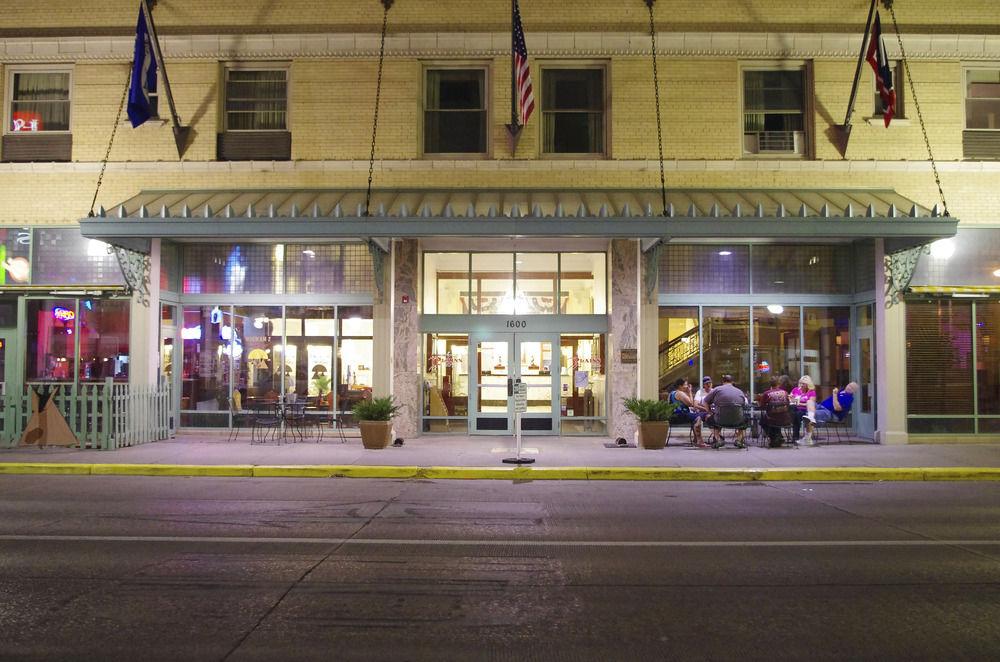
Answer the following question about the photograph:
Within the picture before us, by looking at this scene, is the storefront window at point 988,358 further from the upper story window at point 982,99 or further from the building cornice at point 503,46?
the building cornice at point 503,46

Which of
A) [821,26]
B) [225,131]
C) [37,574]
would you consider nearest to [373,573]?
[37,574]

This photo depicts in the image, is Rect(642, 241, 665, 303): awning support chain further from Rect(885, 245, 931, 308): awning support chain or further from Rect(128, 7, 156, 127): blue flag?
Rect(128, 7, 156, 127): blue flag

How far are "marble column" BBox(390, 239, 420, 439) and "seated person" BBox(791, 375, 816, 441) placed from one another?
7964mm

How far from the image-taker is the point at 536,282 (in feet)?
56.1

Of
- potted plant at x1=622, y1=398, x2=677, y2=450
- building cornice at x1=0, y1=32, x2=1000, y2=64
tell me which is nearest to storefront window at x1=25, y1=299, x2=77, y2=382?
building cornice at x1=0, y1=32, x2=1000, y2=64

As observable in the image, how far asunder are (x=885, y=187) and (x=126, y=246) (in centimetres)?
1622

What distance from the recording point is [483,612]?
556cm

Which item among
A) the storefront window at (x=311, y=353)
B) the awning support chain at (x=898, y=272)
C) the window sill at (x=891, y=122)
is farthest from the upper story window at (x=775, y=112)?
the storefront window at (x=311, y=353)

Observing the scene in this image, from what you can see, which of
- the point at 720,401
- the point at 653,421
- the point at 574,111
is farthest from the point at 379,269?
the point at 720,401

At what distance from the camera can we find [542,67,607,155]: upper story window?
674 inches

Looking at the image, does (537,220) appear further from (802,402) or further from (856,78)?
(856,78)

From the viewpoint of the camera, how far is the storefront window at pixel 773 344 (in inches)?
661

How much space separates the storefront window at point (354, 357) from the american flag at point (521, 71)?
18.1ft

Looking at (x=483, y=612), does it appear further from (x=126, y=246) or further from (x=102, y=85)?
(x=102, y=85)
